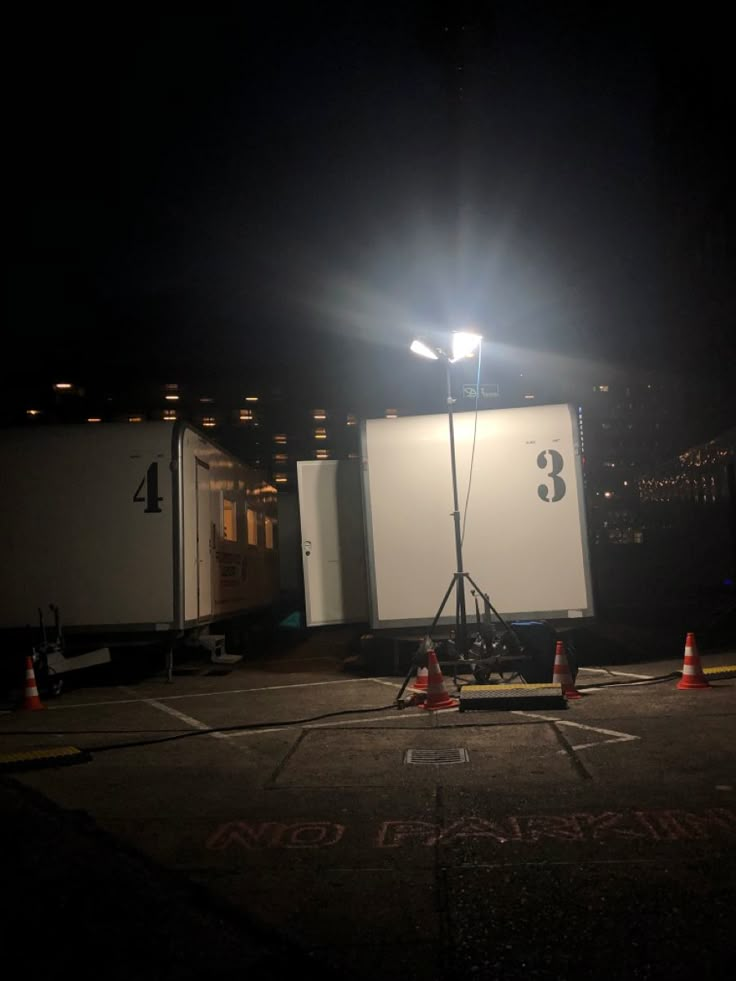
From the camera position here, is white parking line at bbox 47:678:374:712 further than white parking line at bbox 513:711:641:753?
Yes

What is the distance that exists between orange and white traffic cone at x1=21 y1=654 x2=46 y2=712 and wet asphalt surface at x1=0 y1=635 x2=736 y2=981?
1.83 metres

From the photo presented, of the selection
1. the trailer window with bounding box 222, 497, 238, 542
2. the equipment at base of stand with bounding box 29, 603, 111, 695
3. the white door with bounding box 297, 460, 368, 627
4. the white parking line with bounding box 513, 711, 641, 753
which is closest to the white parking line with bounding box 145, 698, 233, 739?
the equipment at base of stand with bounding box 29, 603, 111, 695

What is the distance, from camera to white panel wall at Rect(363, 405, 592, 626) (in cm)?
998

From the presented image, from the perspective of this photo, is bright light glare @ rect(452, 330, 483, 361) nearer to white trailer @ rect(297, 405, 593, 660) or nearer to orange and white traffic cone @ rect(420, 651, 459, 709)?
white trailer @ rect(297, 405, 593, 660)

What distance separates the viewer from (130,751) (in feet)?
21.8

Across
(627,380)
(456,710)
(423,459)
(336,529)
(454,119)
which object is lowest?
(456,710)

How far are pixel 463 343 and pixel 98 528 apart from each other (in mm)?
5140

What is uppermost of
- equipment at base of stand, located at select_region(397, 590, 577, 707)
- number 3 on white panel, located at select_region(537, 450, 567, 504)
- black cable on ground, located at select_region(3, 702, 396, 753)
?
number 3 on white panel, located at select_region(537, 450, 567, 504)

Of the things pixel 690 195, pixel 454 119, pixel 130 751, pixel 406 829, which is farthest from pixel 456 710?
pixel 690 195

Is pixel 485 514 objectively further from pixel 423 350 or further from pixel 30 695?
pixel 30 695

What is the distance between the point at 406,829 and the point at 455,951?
1.43 metres

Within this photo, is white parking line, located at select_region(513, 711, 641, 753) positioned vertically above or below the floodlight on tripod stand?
below

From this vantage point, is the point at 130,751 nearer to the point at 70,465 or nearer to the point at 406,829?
the point at 406,829

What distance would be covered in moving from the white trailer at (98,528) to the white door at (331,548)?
1.58m
